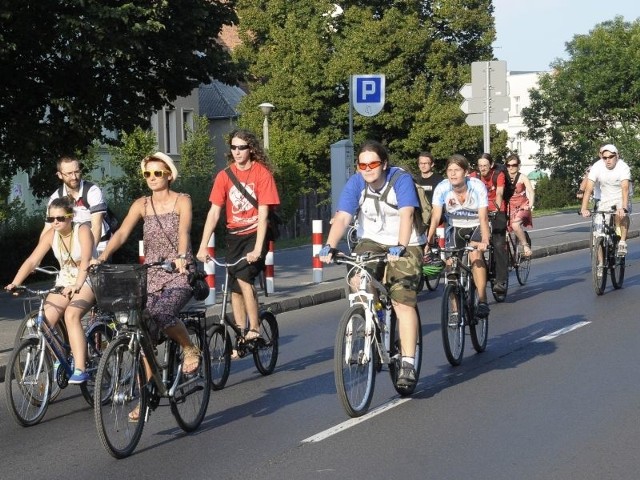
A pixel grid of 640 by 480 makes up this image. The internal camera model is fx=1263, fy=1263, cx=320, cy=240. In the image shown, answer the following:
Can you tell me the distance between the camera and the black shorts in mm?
9703

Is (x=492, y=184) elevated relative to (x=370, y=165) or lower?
lower

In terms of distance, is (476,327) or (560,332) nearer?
(476,327)

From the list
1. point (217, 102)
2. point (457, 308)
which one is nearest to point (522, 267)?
point (457, 308)

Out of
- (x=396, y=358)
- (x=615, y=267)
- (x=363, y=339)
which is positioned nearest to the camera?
(x=363, y=339)

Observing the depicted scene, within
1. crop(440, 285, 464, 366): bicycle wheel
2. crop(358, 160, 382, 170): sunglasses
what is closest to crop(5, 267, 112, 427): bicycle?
crop(358, 160, 382, 170): sunglasses

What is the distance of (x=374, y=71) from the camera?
56219mm

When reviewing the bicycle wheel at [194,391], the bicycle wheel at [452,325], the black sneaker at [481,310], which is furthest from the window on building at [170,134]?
the bicycle wheel at [194,391]

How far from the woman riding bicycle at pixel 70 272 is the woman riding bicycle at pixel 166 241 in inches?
24.4

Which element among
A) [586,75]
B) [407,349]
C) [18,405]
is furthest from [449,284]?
[586,75]

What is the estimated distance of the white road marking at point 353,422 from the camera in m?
7.52

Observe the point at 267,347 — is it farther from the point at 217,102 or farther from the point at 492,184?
the point at 217,102

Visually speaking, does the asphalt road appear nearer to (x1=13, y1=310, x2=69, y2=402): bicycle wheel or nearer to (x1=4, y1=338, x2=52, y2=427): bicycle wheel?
(x1=4, y1=338, x2=52, y2=427): bicycle wheel

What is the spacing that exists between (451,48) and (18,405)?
51.0m

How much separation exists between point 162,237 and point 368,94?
1187 cm
